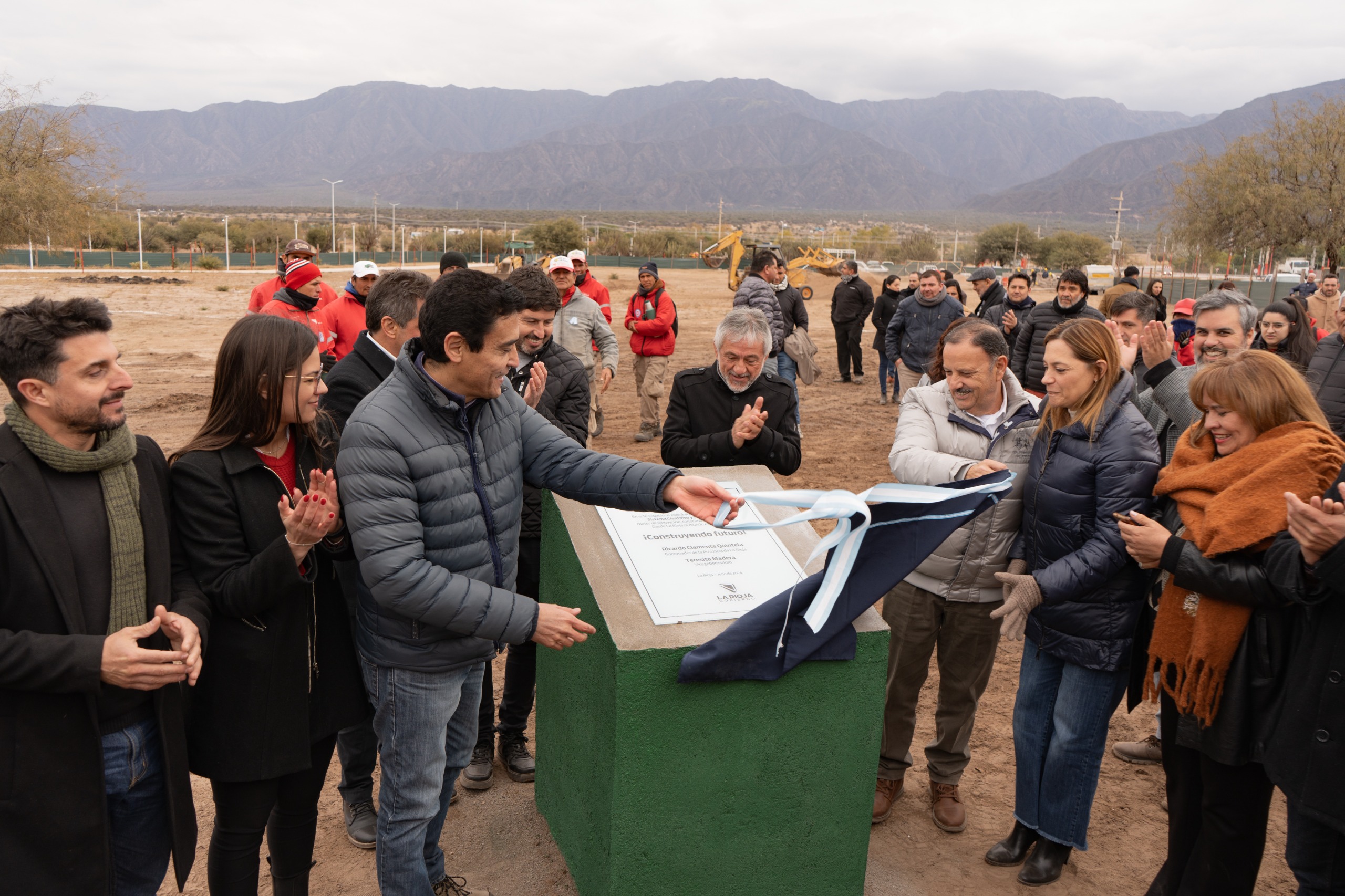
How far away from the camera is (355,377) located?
126 inches

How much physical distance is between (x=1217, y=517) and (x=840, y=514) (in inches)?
43.8

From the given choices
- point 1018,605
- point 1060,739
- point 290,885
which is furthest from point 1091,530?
point 290,885

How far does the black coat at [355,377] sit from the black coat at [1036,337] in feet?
18.2

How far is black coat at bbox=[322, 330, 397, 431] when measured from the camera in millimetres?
3201

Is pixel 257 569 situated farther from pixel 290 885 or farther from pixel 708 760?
pixel 708 760

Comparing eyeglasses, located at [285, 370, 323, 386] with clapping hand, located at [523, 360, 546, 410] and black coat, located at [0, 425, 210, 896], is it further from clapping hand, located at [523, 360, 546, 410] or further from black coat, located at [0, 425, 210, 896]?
clapping hand, located at [523, 360, 546, 410]

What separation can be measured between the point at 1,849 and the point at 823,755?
75.6 inches

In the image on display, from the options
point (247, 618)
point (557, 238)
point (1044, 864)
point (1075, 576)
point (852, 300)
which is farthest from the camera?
point (557, 238)

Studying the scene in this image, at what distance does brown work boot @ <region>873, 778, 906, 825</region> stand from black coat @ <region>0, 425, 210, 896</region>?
2551mm

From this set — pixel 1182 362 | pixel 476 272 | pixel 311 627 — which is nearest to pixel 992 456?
pixel 476 272

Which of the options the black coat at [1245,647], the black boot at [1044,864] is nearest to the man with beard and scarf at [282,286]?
Result: the black boot at [1044,864]

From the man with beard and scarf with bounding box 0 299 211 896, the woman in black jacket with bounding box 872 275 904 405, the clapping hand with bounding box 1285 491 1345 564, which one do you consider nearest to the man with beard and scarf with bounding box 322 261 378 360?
the man with beard and scarf with bounding box 0 299 211 896

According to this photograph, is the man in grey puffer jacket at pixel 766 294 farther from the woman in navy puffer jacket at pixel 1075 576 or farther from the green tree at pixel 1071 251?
the green tree at pixel 1071 251

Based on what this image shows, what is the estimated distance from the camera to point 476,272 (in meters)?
2.19
